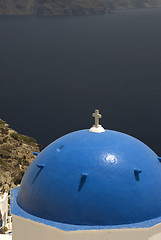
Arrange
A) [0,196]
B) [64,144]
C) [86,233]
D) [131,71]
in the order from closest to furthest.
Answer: [86,233]
[64,144]
[0,196]
[131,71]

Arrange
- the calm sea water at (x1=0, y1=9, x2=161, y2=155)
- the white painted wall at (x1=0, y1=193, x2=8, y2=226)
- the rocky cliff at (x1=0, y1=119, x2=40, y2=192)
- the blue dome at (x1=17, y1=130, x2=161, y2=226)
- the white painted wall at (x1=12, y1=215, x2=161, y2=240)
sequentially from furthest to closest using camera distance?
the calm sea water at (x1=0, y1=9, x2=161, y2=155), the rocky cliff at (x1=0, y1=119, x2=40, y2=192), the white painted wall at (x1=0, y1=193, x2=8, y2=226), the blue dome at (x1=17, y1=130, x2=161, y2=226), the white painted wall at (x1=12, y1=215, x2=161, y2=240)

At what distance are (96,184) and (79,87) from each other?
11609 centimetres

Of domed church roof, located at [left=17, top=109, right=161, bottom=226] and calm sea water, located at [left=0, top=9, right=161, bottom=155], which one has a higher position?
→ calm sea water, located at [left=0, top=9, right=161, bottom=155]

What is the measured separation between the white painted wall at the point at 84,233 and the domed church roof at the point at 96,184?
275 millimetres

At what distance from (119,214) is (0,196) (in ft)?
78.5

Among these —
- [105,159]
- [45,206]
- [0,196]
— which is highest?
[105,159]

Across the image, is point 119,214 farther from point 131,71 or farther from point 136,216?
point 131,71

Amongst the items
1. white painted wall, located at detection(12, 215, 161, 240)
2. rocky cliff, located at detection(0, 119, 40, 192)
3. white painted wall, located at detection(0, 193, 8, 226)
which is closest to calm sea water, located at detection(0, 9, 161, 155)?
rocky cliff, located at detection(0, 119, 40, 192)

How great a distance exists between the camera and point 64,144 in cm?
1652

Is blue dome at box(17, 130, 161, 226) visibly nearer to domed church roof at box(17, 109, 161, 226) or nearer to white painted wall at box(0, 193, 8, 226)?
domed church roof at box(17, 109, 161, 226)

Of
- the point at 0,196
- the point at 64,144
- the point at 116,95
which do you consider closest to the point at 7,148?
the point at 0,196

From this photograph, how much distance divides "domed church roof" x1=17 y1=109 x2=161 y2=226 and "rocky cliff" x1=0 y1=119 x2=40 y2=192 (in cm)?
3513

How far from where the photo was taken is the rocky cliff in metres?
53.8

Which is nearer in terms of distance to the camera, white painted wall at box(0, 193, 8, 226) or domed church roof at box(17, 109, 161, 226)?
domed church roof at box(17, 109, 161, 226)
